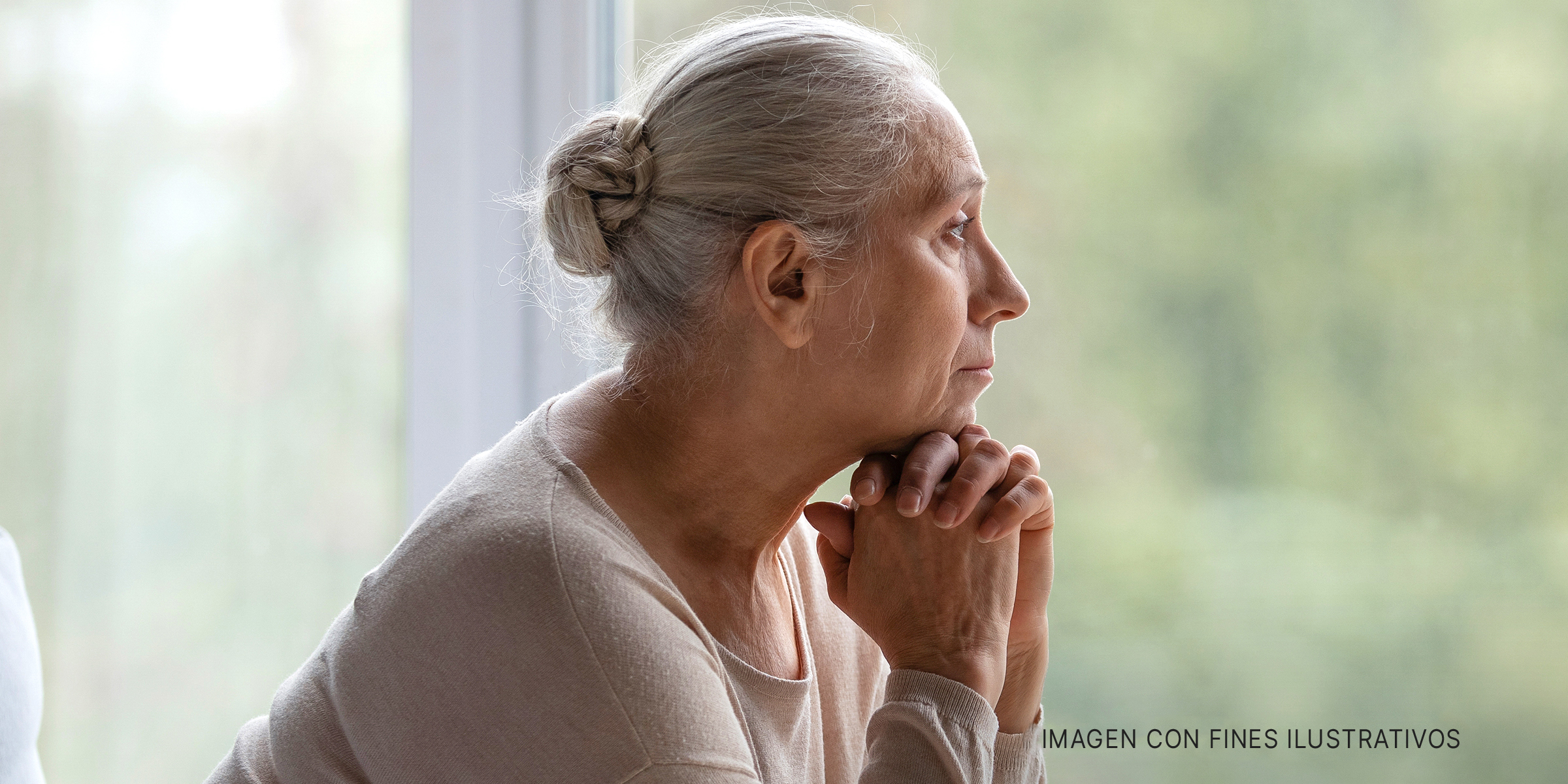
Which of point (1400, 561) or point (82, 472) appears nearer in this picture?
point (1400, 561)

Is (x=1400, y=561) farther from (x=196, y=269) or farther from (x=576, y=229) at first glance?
(x=196, y=269)

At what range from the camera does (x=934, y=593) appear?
1.10 metres

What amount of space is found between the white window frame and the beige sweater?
0.77 metres

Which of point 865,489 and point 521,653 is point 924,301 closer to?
point 865,489

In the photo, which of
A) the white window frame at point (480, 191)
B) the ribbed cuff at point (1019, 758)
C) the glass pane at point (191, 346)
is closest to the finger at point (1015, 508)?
the ribbed cuff at point (1019, 758)

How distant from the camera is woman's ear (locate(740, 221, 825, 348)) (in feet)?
3.33

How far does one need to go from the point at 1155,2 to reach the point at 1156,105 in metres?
0.14

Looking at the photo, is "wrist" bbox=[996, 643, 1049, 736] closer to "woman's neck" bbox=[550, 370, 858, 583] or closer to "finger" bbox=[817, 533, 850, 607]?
"finger" bbox=[817, 533, 850, 607]

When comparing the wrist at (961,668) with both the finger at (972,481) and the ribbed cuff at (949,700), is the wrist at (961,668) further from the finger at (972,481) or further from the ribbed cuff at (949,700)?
the finger at (972,481)

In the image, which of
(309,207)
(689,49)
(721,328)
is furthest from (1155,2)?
(309,207)

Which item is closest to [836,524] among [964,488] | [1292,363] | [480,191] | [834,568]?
[834,568]

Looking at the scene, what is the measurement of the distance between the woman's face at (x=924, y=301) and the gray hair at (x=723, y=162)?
28 millimetres

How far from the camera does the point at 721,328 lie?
106 centimetres

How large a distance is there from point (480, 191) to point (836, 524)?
3.10ft
